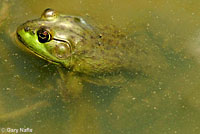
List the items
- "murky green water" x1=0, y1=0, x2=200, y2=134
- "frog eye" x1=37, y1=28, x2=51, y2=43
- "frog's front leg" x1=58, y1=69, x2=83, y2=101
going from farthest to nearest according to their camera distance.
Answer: "frog's front leg" x1=58, y1=69, x2=83, y2=101 → "murky green water" x1=0, y1=0, x2=200, y2=134 → "frog eye" x1=37, y1=28, x2=51, y2=43

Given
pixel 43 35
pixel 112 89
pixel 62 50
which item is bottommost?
pixel 112 89

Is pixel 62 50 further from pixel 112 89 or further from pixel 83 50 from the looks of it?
pixel 112 89

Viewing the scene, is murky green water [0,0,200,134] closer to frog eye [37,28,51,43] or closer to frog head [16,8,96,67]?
frog head [16,8,96,67]

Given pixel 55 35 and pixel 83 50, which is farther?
pixel 83 50

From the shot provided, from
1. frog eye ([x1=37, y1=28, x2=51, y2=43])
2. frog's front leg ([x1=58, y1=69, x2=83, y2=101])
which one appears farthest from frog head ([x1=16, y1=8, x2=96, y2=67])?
frog's front leg ([x1=58, y1=69, x2=83, y2=101])

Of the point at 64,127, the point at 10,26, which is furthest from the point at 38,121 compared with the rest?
the point at 10,26

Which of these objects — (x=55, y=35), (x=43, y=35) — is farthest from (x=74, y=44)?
(x=43, y=35)

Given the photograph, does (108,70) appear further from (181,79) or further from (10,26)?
(10,26)

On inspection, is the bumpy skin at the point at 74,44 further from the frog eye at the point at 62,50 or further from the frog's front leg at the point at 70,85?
the frog's front leg at the point at 70,85
